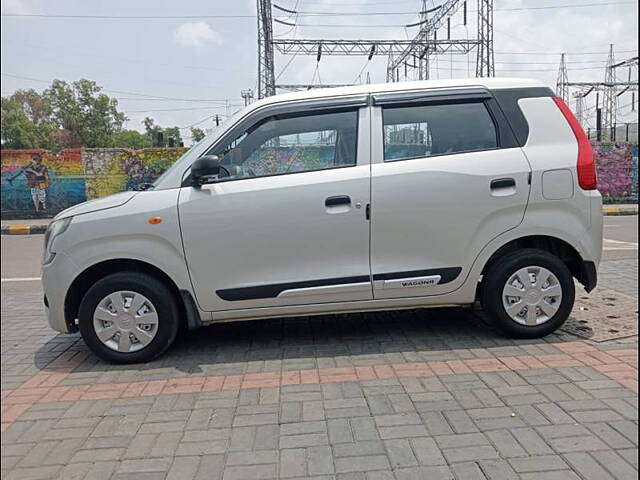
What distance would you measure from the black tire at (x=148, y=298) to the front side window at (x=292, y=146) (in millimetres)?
1025

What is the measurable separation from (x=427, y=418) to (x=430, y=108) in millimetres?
2322

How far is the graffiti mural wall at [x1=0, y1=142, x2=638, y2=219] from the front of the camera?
16250mm

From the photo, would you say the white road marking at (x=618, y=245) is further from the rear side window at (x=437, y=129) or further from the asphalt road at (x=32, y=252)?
the rear side window at (x=437, y=129)

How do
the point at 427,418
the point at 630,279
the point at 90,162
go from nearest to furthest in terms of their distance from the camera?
the point at 427,418 < the point at 630,279 < the point at 90,162

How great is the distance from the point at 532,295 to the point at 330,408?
6.30 feet

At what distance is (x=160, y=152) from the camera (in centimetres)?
1819

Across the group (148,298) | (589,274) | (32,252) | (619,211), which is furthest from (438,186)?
(619,211)

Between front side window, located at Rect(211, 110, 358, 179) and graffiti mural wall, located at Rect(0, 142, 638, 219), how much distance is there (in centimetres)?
1288

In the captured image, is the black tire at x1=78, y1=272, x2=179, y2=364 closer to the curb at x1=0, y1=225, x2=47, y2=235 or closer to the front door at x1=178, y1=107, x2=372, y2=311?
the front door at x1=178, y1=107, x2=372, y2=311

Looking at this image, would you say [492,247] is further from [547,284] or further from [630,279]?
[630,279]

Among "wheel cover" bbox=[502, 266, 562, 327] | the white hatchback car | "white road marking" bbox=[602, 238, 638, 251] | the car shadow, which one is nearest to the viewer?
the white hatchback car

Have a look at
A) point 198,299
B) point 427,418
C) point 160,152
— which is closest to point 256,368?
point 198,299

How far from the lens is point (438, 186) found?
3631 mm

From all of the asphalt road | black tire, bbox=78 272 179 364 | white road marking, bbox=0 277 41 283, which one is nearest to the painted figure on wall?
the asphalt road
